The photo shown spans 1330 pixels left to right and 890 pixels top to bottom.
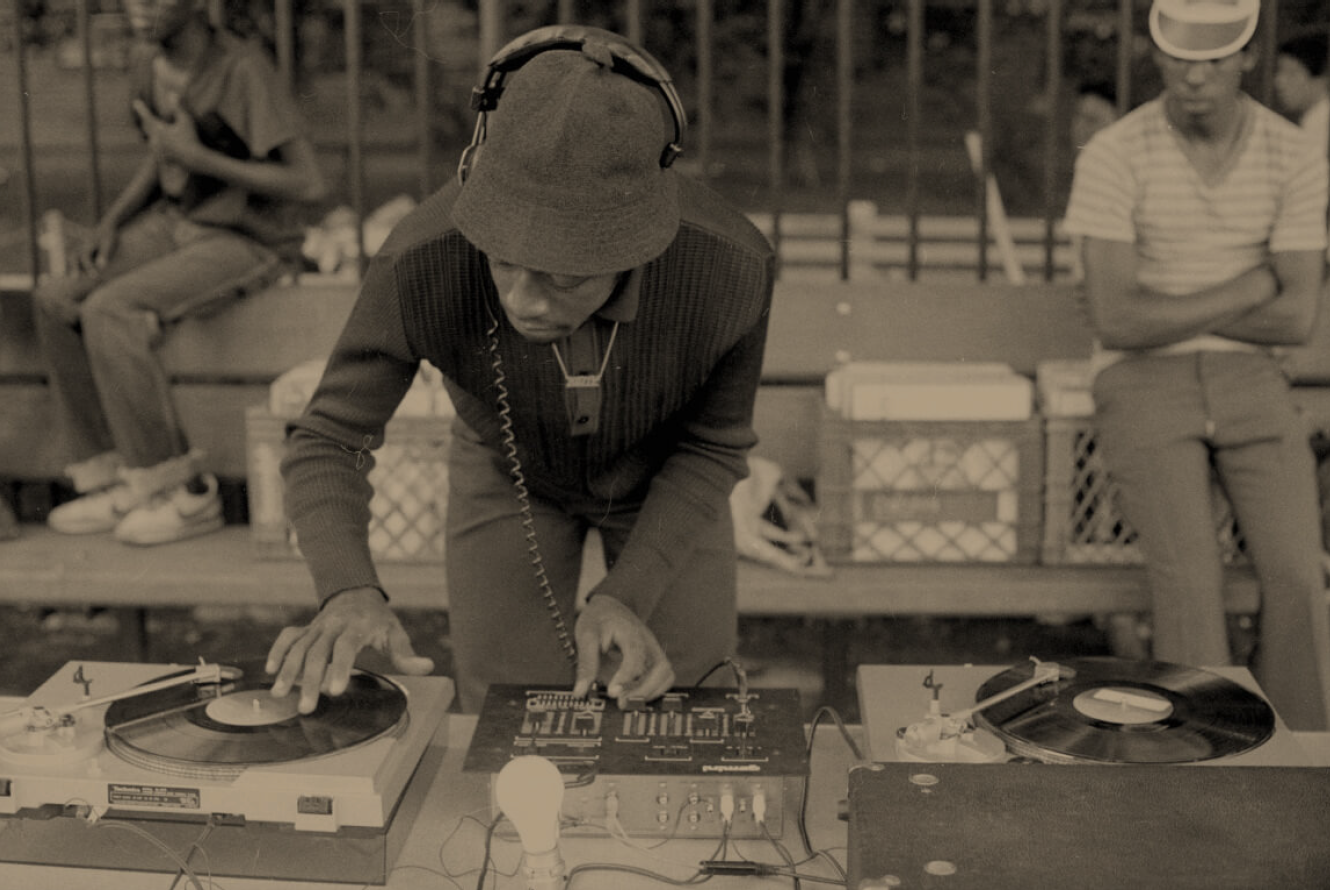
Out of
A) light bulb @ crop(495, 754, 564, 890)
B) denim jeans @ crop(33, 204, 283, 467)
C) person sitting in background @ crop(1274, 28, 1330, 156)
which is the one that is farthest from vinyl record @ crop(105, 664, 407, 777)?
person sitting in background @ crop(1274, 28, 1330, 156)

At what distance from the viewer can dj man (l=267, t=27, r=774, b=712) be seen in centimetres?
185

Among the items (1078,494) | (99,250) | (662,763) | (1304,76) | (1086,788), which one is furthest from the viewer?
(1304,76)

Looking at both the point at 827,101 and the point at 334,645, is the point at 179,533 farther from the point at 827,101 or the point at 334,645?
the point at 827,101

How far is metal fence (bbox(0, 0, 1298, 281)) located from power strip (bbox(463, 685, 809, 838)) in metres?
Answer: 2.09

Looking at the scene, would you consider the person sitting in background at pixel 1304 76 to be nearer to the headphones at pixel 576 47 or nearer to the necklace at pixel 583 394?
the necklace at pixel 583 394

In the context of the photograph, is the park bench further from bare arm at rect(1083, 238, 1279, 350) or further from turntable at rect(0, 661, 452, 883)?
turntable at rect(0, 661, 452, 883)

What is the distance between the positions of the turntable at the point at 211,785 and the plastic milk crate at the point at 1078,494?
214cm

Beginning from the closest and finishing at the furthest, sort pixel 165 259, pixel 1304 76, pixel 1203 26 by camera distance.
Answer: pixel 1203 26, pixel 165 259, pixel 1304 76

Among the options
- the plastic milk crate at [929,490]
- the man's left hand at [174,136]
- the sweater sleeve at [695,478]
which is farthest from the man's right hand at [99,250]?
the sweater sleeve at [695,478]

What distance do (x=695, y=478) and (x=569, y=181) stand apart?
77 centimetres

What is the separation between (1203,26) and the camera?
3.45 m

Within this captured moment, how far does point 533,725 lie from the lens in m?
2.04

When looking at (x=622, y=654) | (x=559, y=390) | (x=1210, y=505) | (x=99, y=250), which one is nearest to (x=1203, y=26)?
(x=1210, y=505)

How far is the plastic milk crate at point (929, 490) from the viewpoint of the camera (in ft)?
12.3
